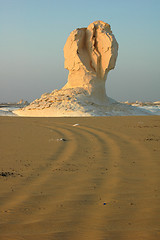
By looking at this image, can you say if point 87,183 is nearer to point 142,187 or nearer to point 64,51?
point 142,187

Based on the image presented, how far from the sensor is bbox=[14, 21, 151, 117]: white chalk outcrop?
19.5 metres

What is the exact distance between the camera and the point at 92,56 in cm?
2072


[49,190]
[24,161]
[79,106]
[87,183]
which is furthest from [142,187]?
[79,106]

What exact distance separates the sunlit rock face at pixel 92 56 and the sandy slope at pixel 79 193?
15.5m

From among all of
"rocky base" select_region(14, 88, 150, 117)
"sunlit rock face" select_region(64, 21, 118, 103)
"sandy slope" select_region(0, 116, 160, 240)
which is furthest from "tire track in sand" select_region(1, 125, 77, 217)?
"sunlit rock face" select_region(64, 21, 118, 103)

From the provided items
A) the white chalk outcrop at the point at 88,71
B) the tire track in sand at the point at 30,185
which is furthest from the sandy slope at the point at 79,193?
the white chalk outcrop at the point at 88,71

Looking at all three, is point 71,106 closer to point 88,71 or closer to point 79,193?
point 88,71

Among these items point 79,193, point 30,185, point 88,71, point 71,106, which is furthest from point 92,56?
point 79,193

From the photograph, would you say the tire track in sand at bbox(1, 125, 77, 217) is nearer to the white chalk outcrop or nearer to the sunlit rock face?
the white chalk outcrop

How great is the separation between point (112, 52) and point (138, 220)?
19.0 metres

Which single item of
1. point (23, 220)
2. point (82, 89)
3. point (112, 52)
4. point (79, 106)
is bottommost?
point (23, 220)

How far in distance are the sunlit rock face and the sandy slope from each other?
15518 millimetres

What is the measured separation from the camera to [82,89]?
20094 mm

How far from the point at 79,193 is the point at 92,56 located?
18798 mm
